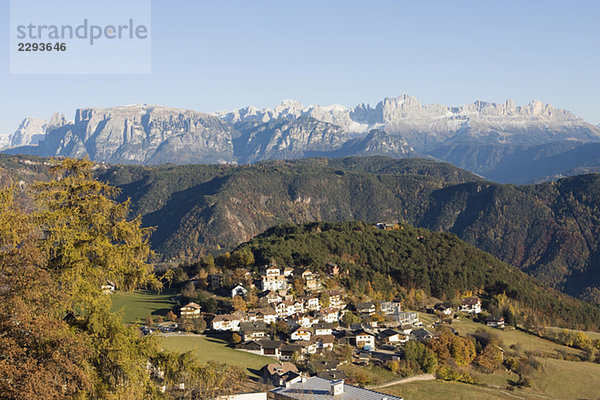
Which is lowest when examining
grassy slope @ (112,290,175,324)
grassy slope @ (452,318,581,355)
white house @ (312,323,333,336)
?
grassy slope @ (452,318,581,355)

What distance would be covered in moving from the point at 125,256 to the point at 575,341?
10994 cm

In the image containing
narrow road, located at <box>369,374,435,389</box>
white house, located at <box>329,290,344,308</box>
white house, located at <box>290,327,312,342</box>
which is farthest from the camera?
white house, located at <box>329,290,344,308</box>

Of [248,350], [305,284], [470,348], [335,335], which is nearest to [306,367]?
[248,350]

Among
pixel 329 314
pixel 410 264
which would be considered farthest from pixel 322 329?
pixel 410 264

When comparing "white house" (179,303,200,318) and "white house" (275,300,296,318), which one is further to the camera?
"white house" (275,300,296,318)

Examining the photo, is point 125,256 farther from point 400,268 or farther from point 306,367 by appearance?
point 400,268

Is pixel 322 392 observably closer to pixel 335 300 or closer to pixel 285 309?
pixel 285 309

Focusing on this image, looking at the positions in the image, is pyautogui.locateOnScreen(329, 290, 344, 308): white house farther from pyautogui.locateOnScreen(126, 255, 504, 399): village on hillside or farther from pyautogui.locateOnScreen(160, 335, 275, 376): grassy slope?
pyautogui.locateOnScreen(160, 335, 275, 376): grassy slope

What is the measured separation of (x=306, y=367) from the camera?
6969 centimetres

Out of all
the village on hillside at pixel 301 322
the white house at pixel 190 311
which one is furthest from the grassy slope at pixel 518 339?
the white house at pixel 190 311

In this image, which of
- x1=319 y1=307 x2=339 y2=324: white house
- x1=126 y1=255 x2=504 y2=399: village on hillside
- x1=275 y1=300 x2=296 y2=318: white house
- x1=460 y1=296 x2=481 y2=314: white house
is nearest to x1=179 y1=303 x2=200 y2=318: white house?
x1=126 y1=255 x2=504 y2=399: village on hillside

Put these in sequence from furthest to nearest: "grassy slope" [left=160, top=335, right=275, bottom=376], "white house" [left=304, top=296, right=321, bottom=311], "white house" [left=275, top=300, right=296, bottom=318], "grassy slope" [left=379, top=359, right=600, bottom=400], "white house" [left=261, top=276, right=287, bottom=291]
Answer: "white house" [left=261, top=276, right=287, bottom=291] < "white house" [left=304, top=296, right=321, bottom=311] < "white house" [left=275, top=300, right=296, bottom=318] < "grassy slope" [left=160, top=335, right=275, bottom=376] < "grassy slope" [left=379, top=359, right=600, bottom=400]

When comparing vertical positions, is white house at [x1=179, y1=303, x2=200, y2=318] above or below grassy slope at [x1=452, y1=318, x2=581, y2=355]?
above

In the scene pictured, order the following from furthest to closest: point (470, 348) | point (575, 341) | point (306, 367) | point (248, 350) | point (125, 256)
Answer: point (575, 341)
point (470, 348)
point (248, 350)
point (306, 367)
point (125, 256)
